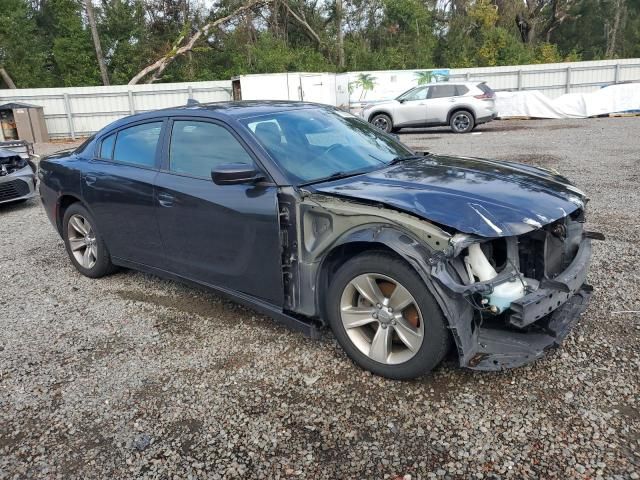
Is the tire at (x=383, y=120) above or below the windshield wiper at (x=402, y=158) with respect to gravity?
below

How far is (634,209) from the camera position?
6.39 m

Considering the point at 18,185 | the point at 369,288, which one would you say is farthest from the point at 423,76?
the point at 369,288

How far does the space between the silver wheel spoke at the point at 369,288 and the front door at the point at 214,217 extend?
578 mm

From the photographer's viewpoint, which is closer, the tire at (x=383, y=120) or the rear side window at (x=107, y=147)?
the rear side window at (x=107, y=147)

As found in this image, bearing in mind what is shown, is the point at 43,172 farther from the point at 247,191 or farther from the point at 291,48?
the point at 291,48

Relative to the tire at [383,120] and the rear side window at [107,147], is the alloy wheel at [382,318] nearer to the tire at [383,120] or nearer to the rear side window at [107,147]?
the rear side window at [107,147]

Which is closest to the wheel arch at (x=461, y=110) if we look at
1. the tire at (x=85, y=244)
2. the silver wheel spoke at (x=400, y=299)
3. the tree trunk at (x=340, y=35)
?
the tire at (x=85, y=244)

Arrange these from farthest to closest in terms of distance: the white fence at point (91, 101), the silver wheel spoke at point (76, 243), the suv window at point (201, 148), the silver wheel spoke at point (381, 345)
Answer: the white fence at point (91, 101), the silver wheel spoke at point (76, 243), the suv window at point (201, 148), the silver wheel spoke at point (381, 345)

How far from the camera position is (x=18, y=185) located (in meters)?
8.21

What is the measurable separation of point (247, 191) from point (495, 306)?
168cm

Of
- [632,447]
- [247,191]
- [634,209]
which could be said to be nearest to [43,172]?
[247,191]

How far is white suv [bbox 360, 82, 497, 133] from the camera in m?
16.6

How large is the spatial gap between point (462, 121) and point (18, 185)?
13086 mm

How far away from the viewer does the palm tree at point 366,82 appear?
77.2ft
